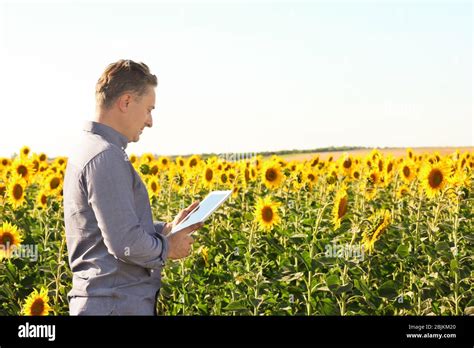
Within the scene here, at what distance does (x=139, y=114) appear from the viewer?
310 centimetres

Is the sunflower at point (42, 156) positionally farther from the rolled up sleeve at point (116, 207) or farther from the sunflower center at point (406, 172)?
the rolled up sleeve at point (116, 207)

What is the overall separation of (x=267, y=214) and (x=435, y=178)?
2.10 m

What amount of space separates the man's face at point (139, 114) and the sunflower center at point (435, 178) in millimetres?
5197

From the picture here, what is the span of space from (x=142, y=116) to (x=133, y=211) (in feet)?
1.48

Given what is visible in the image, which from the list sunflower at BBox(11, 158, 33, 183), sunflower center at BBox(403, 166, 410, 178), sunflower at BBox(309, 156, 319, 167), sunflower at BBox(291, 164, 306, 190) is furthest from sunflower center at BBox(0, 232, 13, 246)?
sunflower at BBox(309, 156, 319, 167)

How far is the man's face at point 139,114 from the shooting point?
10.1 ft

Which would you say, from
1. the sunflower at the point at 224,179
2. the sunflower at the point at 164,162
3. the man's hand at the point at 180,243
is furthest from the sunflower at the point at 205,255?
the sunflower at the point at 164,162

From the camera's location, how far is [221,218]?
27.7ft

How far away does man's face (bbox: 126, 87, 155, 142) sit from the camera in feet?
10.1

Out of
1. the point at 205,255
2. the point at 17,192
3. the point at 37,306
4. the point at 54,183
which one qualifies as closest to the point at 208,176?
the point at 54,183

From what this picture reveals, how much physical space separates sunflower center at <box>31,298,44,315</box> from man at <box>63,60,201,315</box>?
4.84ft
